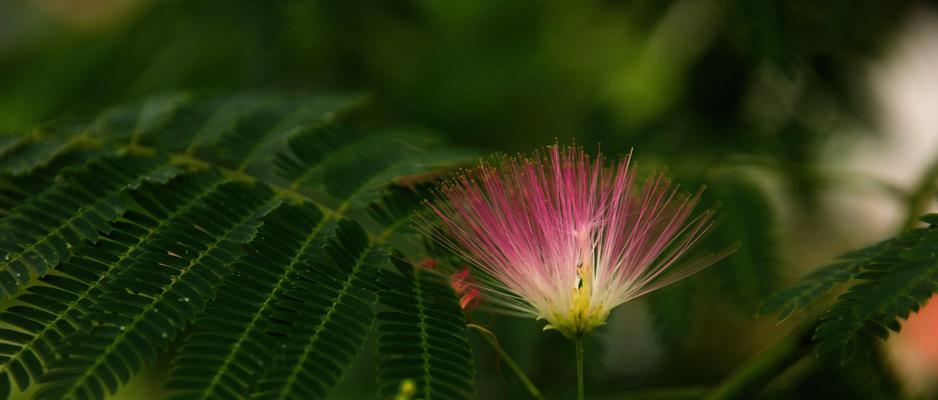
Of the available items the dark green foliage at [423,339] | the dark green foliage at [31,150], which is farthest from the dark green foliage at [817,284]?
the dark green foliage at [31,150]

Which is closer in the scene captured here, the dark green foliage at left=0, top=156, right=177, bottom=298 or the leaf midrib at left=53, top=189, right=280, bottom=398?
the leaf midrib at left=53, top=189, right=280, bottom=398

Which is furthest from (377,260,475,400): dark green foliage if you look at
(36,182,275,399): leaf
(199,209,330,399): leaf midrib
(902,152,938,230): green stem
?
(902,152,938,230): green stem

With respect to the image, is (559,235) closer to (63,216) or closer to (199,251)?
(199,251)

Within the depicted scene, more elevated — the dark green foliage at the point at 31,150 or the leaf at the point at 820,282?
the dark green foliage at the point at 31,150

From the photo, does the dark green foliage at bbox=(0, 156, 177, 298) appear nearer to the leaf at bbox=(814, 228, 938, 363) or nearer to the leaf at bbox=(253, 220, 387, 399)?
the leaf at bbox=(253, 220, 387, 399)

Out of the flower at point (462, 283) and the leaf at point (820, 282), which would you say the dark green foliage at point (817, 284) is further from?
the flower at point (462, 283)

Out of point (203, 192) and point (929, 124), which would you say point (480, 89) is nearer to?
point (929, 124)
